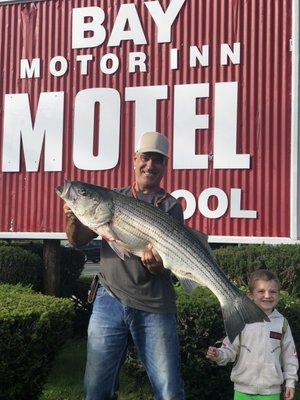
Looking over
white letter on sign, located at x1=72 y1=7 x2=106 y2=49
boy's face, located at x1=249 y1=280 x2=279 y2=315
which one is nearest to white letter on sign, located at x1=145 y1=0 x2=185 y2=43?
white letter on sign, located at x1=72 y1=7 x2=106 y2=49

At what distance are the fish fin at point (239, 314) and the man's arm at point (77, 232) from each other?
3.08 ft

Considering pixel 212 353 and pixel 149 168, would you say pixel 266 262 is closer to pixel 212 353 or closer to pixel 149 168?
pixel 212 353

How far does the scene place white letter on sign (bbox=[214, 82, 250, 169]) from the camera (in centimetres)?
858

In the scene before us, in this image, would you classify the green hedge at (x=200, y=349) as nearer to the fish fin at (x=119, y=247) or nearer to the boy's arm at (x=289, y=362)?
the boy's arm at (x=289, y=362)

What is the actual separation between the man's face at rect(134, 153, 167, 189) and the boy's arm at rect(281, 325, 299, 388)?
1422mm

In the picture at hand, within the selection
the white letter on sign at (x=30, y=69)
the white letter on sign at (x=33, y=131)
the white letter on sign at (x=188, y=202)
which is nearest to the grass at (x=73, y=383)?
the white letter on sign at (x=188, y=202)

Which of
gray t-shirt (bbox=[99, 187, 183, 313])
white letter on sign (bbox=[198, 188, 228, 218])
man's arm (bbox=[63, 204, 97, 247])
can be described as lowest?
gray t-shirt (bbox=[99, 187, 183, 313])

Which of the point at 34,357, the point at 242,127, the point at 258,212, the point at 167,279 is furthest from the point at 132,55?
the point at 167,279

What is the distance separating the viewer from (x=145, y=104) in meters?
9.09

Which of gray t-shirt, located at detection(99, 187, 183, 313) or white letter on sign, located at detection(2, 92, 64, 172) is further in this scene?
white letter on sign, located at detection(2, 92, 64, 172)

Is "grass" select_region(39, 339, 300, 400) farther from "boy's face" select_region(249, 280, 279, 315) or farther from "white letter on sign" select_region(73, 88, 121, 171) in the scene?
"white letter on sign" select_region(73, 88, 121, 171)

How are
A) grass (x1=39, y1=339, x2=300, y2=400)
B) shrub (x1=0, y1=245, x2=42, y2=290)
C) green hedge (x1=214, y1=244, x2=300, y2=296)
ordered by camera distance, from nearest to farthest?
grass (x1=39, y1=339, x2=300, y2=400), green hedge (x1=214, y1=244, x2=300, y2=296), shrub (x1=0, y1=245, x2=42, y2=290)

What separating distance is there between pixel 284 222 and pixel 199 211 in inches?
45.4

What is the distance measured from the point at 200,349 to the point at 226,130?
3.73 metres
